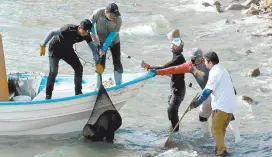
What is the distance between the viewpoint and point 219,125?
31.4 feet

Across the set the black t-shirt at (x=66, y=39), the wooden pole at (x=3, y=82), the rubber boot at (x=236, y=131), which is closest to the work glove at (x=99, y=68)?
the black t-shirt at (x=66, y=39)

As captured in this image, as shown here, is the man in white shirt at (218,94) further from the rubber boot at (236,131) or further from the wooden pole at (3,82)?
the wooden pole at (3,82)

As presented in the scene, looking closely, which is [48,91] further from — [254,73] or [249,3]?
[249,3]

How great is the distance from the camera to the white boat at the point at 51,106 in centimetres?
1023

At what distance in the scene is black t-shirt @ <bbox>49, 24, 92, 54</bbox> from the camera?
10.2 m

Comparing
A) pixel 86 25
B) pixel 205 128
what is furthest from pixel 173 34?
pixel 86 25

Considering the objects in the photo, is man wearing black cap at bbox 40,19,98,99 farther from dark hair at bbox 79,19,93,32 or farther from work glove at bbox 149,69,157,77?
work glove at bbox 149,69,157,77

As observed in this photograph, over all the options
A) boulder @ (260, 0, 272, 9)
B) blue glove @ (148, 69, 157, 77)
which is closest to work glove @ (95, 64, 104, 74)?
blue glove @ (148, 69, 157, 77)

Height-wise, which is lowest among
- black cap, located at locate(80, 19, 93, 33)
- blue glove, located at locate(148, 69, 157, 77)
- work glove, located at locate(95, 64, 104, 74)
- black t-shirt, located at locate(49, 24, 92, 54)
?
blue glove, located at locate(148, 69, 157, 77)

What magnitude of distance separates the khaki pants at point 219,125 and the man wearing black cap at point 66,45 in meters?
2.41

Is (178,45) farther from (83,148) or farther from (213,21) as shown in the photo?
(213,21)

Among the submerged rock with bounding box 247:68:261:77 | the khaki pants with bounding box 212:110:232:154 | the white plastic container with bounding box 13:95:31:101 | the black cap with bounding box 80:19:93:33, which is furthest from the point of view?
the submerged rock with bounding box 247:68:261:77

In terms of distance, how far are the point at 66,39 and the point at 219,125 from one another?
303cm

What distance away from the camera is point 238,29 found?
2134cm
